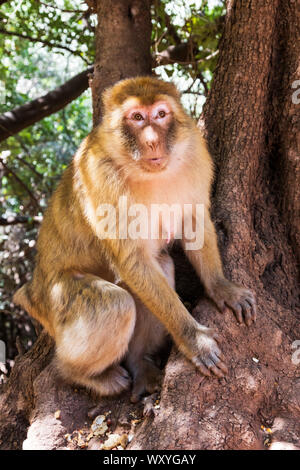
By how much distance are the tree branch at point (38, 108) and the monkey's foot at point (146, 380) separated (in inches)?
117

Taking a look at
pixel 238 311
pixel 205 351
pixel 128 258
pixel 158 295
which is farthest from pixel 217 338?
pixel 128 258

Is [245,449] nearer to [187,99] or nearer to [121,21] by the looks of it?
[121,21]

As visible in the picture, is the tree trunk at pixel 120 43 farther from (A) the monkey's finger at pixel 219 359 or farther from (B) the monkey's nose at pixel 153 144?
(A) the monkey's finger at pixel 219 359

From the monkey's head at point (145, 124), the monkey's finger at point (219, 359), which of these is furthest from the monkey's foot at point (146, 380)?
→ the monkey's head at point (145, 124)

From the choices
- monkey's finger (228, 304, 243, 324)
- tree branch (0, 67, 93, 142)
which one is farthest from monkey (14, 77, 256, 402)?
tree branch (0, 67, 93, 142)

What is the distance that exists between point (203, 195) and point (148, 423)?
51.9 inches

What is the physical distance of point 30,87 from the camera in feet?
26.4

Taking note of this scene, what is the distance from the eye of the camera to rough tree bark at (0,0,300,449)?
8.05 feet

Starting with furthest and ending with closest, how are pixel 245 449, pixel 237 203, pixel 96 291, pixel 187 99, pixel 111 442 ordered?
pixel 187 99
pixel 237 203
pixel 96 291
pixel 111 442
pixel 245 449

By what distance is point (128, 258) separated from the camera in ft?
8.89

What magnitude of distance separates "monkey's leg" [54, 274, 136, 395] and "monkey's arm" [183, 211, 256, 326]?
569 mm

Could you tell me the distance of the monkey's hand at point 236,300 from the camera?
2.90 meters

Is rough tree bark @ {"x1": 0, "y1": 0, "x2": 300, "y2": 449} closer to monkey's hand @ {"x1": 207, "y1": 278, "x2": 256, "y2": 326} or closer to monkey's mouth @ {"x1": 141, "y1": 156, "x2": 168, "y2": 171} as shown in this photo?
monkey's hand @ {"x1": 207, "y1": 278, "x2": 256, "y2": 326}

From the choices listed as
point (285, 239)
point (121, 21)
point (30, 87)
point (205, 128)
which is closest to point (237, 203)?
point (285, 239)
